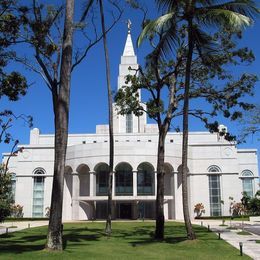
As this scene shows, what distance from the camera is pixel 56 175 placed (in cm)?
1705

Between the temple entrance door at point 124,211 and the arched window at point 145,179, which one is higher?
the arched window at point 145,179

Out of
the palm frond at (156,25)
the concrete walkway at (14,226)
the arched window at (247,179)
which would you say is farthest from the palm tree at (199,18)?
the arched window at (247,179)

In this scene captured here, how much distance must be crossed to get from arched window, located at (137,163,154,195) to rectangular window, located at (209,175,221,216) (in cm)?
839

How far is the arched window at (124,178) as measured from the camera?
167 feet

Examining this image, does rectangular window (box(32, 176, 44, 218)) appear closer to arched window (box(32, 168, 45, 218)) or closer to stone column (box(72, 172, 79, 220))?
arched window (box(32, 168, 45, 218))

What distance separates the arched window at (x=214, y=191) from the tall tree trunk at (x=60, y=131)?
3980 centimetres

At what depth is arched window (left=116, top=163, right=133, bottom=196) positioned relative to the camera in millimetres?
51031

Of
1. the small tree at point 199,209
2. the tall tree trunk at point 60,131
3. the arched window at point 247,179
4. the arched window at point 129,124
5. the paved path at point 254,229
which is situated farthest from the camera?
the arched window at point 129,124

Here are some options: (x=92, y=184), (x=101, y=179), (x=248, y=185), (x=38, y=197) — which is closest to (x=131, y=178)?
(x=101, y=179)

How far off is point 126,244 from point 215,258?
5529 mm

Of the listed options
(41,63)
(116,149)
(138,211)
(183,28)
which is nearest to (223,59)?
(183,28)

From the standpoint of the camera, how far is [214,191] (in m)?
54.9

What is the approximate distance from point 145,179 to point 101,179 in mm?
5407

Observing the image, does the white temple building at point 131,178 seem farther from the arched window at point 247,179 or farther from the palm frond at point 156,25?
the palm frond at point 156,25
